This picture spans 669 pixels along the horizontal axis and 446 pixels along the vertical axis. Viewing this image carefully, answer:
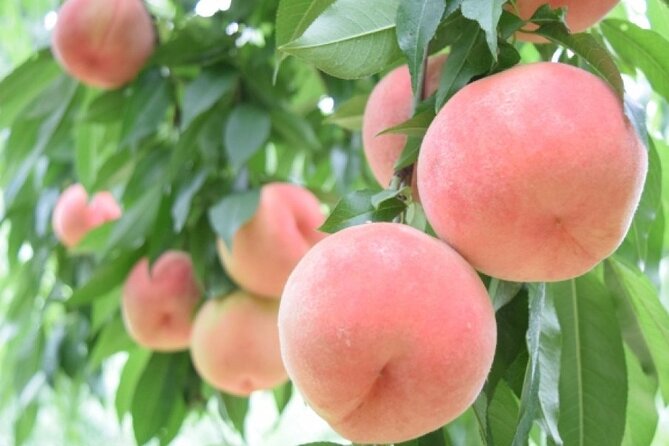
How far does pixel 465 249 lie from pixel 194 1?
910 mm

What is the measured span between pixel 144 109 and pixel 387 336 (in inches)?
34.5

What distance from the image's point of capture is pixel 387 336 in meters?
0.57

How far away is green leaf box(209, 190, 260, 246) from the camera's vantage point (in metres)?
1.18

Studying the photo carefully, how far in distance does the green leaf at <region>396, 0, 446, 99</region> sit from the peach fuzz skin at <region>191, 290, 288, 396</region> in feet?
2.15

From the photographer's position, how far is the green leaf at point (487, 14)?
62cm

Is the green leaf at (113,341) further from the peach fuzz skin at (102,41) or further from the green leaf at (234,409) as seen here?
the peach fuzz skin at (102,41)

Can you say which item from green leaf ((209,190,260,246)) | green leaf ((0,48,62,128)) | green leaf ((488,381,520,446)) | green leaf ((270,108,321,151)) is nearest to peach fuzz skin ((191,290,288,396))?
green leaf ((209,190,260,246))

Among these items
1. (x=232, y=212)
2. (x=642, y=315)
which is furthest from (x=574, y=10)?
(x=232, y=212)

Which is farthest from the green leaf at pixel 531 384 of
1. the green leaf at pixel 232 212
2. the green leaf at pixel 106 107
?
the green leaf at pixel 106 107

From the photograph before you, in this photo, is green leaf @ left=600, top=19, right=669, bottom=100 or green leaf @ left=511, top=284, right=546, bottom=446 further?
green leaf @ left=600, top=19, right=669, bottom=100

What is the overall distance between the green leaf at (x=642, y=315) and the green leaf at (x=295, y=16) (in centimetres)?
35

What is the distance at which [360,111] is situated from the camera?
97 cm

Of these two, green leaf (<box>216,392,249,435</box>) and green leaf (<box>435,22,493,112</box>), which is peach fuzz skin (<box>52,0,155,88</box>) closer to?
green leaf (<box>216,392,249,435</box>)

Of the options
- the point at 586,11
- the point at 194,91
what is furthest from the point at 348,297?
the point at 194,91
